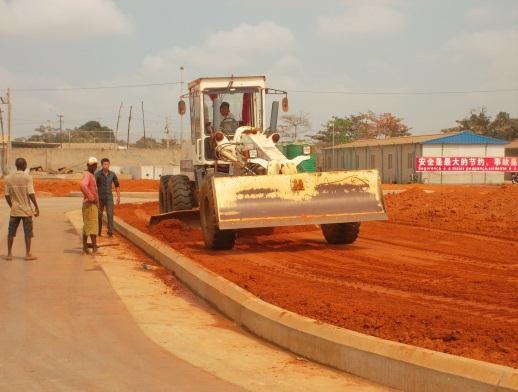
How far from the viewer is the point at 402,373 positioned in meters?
5.76

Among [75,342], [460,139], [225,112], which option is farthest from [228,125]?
[460,139]

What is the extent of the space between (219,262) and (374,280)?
10.1 ft

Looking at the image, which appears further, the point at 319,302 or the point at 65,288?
the point at 65,288

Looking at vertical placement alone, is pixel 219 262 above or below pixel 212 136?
below

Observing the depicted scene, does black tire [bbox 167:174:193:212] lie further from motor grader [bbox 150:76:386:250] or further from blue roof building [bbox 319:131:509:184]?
blue roof building [bbox 319:131:509:184]

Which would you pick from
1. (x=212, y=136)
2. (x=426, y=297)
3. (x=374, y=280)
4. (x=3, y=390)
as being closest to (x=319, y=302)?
(x=426, y=297)

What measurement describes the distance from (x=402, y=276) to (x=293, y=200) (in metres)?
2.98

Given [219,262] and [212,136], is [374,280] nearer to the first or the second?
[219,262]

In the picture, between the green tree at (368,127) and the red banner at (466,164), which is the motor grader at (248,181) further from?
the green tree at (368,127)

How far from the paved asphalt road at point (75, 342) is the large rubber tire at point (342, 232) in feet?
14.7

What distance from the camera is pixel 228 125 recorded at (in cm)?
1691

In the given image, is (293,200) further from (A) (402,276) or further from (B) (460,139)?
(B) (460,139)

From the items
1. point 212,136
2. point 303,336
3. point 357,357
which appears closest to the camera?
point 357,357

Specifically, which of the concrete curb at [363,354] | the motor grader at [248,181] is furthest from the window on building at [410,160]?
the concrete curb at [363,354]
